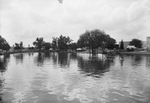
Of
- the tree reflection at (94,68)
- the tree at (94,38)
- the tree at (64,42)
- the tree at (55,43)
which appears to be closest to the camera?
the tree reflection at (94,68)

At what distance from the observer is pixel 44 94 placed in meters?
11.8

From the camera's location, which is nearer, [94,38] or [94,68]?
[94,68]

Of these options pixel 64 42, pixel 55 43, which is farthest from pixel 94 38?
pixel 55 43

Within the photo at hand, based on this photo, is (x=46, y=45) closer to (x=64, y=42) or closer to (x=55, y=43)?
(x=55, y=43)

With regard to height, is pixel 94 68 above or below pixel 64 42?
below

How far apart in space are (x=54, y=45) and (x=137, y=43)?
7301 centimetres

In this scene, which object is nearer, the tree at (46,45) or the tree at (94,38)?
the tree at (94,38)

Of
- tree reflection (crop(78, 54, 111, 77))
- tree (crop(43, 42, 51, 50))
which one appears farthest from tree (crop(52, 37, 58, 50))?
tree reflection (crop(78, 54, 111, 77))

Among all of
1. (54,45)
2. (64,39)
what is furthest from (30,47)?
(64,39)

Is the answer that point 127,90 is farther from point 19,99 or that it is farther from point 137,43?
point 137,43

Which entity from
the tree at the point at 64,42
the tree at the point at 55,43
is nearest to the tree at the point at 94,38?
the tree at the point at 64,42

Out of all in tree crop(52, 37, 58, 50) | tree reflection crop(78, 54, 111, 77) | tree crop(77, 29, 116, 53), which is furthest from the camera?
tree crop(52, 37, 58, 50)

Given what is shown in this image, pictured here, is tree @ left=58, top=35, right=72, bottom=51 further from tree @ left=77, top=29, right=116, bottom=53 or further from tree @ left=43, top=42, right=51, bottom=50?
tree @ left=77, top=29, right=116, bottom=53

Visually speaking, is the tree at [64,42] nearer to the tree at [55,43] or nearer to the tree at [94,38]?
the tree at [55,43]
